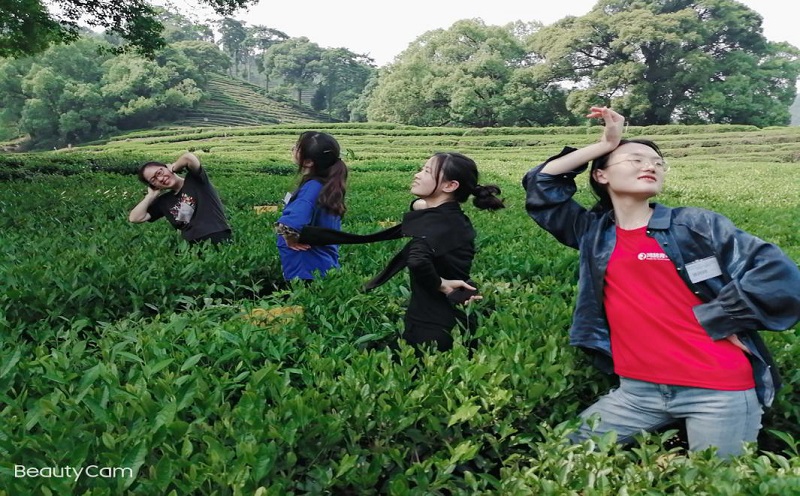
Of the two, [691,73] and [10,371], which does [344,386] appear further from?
[691,73]

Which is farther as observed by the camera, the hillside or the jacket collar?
the hillside

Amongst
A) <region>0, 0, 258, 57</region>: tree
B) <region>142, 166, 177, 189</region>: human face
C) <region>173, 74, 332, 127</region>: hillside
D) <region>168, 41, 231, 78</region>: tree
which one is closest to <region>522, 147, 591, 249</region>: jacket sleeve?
<region>142, 166, 177, 189</region>: human face

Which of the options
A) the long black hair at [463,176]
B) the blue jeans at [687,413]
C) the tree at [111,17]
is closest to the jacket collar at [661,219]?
the blue jeans at [687,413]

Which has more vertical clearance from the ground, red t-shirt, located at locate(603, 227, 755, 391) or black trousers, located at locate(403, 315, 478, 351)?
red t-shirt, located at locate(603, 227, 755, 391)

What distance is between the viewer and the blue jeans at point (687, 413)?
1.96m

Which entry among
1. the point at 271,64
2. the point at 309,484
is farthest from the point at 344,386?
the point at 271,64

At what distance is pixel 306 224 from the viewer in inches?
135

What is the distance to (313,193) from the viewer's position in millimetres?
3445

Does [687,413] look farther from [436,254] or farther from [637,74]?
[637,74]

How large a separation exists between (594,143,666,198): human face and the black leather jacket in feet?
0.36

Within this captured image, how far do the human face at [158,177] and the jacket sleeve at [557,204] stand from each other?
3.10m

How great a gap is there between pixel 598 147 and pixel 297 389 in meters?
1.47

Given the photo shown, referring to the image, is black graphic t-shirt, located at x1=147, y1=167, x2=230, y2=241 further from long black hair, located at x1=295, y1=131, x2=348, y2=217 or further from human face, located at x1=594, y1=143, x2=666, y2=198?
human face, located at x1=594, y1=143, x2=666, y2=198

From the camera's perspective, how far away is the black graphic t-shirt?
4473mm
